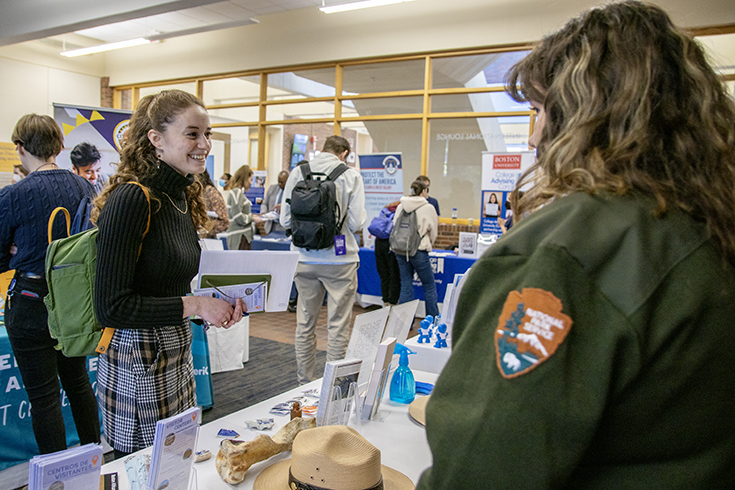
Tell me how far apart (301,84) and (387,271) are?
511 centimetres

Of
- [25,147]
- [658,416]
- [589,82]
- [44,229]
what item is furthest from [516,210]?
[25,147]

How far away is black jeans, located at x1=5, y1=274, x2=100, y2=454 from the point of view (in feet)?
6.66

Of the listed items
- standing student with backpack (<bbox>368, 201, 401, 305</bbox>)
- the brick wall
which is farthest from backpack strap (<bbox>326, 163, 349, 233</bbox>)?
the brick wall

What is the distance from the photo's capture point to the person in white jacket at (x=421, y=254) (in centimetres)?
540

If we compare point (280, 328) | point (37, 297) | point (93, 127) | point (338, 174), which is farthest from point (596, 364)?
point (93, 127)

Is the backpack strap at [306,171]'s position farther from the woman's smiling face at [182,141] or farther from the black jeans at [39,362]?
the woman's smiling face at [182,141]

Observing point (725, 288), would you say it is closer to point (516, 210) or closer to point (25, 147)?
point (516, 210)

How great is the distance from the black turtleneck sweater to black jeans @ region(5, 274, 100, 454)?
2.89ft

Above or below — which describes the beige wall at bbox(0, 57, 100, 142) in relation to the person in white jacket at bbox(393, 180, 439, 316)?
above

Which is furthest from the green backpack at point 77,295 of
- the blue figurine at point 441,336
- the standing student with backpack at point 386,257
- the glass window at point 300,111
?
the glass window at point 300,111

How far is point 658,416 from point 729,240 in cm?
21

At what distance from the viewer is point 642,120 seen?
1.96ft

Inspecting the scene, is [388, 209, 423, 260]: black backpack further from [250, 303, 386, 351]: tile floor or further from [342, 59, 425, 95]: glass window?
[342, 59, 425, 95]: glass window

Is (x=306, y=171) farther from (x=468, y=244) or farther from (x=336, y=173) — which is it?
(x=468, y=244)
